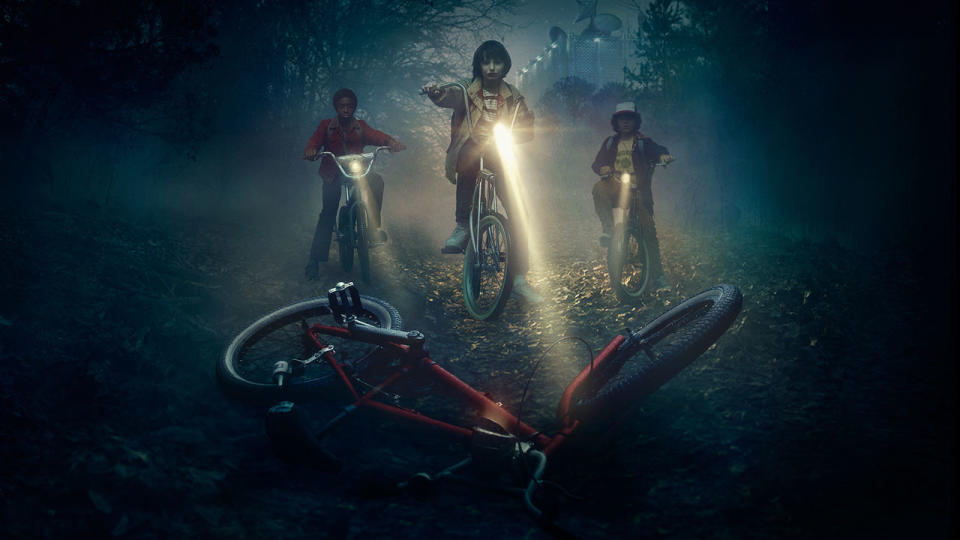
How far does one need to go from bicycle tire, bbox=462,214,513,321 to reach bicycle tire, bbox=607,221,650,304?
1196 mm

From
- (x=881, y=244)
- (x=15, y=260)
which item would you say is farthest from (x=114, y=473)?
(x=881, y=244)

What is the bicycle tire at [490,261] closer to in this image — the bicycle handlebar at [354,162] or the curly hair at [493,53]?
the curly hair at [493,53]

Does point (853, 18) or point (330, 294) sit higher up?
point (853, 18)

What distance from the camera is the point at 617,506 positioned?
2.59m

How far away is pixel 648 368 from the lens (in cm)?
287

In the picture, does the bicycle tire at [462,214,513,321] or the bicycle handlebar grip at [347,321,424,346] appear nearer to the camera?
the bicycle handlebar grip at [347,321,424,346]

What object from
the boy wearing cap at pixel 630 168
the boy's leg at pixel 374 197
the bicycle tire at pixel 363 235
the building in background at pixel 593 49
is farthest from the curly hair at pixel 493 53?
the building in background at pixel 593 49

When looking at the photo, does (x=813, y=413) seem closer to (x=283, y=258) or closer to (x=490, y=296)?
(x=490, y=296)

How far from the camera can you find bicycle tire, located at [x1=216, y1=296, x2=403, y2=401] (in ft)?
11.7

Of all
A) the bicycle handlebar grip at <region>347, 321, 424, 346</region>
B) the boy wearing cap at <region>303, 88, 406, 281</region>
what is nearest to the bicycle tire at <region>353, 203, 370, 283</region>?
the boy wearing cap at <region>303, 88, 406, 281</region>

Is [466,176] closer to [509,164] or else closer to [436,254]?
[509,164]

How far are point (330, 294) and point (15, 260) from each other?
257 centimetres

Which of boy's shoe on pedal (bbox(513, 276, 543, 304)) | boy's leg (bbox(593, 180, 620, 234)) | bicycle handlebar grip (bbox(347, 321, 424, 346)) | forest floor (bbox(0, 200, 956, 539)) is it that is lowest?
forest floor (bbox(0, 200, 956, 539))

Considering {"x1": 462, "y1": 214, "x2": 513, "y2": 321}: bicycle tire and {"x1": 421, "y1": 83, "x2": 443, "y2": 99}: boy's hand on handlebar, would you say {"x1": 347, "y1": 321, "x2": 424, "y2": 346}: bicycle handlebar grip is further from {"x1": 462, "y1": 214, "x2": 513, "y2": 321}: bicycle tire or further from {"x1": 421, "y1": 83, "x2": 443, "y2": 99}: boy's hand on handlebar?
{"x1": 421, "y1": 83, "x2": 443, "y2": 99}: boy's hand on handlebar
